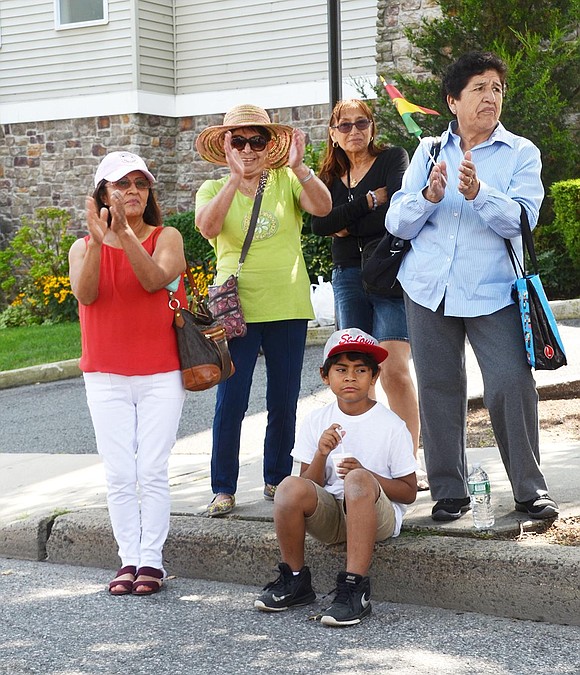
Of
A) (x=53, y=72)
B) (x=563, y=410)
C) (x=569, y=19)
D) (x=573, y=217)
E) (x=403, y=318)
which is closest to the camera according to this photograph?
(x=403, y=318)

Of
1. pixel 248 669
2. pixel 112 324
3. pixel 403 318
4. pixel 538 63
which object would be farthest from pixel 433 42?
pixel 248 669

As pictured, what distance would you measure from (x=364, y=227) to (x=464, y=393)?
0.99 meters

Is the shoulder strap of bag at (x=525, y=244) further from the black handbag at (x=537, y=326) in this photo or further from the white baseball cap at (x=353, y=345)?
the white baseball cap at (x=353, y=345)

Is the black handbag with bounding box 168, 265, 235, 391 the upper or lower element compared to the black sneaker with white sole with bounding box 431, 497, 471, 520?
upper

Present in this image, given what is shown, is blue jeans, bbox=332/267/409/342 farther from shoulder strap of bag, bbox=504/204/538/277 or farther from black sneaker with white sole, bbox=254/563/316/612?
black sneaker with white sole, bbox=254/563/316/612

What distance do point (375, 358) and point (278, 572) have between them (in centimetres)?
97

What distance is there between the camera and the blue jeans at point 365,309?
5185mm

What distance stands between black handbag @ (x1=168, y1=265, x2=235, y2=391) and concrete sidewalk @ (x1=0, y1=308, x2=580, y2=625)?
2.26ft

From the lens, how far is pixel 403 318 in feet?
17.0

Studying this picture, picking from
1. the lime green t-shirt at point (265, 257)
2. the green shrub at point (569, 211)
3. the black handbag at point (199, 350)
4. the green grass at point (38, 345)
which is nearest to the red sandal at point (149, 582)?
the black handbag at point (199, 350)

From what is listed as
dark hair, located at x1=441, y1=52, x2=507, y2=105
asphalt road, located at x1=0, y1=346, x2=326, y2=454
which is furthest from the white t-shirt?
asphalt road, located at x1=0, y1=346, x2=326, y2=454

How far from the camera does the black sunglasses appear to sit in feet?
16.5

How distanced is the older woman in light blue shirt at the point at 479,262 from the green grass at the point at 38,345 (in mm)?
7923

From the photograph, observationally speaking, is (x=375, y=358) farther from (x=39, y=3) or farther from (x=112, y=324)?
(x=39, y=3)
